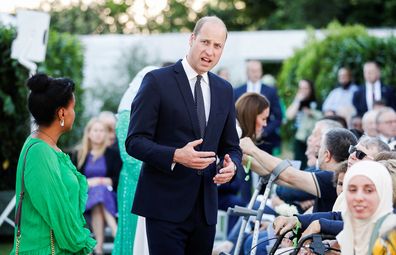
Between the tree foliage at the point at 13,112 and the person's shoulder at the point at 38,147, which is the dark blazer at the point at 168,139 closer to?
the person's shoulder at the point at 38,147

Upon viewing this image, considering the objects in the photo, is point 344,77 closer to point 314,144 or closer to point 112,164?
point 112,164


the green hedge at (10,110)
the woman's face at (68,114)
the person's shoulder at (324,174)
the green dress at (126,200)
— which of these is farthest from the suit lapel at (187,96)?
the green hedge at (10,110)

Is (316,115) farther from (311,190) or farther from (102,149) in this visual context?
(311,190)

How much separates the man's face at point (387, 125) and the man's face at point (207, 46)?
5.41 metres

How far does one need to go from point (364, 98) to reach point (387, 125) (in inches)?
147

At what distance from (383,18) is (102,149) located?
33937 mm

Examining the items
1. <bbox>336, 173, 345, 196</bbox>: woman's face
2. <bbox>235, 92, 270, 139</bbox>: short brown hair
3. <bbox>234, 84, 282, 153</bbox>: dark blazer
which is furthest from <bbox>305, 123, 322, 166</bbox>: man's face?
<bbox>234, 84, 282, 153</bbox>: dark blazer

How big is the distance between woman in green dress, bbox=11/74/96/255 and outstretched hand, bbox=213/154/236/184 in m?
0.87

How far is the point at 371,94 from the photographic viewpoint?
14219 millimetres

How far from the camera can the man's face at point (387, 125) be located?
34.8 feet

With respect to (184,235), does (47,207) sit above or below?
above

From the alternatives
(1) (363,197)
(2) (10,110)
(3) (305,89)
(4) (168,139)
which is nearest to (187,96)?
(4) (168,139)

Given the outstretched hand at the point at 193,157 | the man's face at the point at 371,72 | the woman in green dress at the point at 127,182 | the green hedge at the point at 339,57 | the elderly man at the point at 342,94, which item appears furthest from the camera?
the green hedge at the point at 339,57

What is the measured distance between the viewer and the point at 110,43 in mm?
23125
